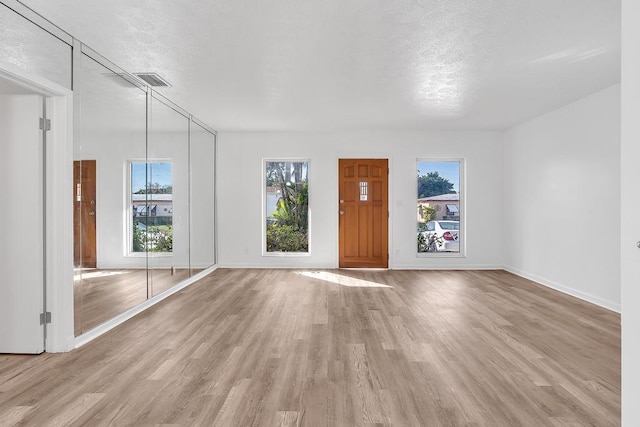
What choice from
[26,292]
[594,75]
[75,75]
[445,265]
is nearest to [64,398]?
[26,292]

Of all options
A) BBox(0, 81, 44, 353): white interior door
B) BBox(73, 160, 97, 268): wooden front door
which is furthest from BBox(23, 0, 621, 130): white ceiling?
BBox(73, 160, 97, 268): wooden front door

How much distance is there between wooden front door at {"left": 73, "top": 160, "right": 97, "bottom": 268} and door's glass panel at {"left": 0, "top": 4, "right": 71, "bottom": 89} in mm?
682

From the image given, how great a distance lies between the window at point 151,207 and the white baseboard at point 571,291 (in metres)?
5.24

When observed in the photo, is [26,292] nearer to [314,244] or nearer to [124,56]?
[124,56]

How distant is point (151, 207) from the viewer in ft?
15.1

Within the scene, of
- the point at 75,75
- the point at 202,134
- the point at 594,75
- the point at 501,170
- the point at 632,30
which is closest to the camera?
the point at 632,30

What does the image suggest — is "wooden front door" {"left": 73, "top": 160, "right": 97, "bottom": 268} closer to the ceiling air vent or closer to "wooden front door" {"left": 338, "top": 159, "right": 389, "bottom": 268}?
the ceiling air vent

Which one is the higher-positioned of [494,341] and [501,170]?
[501,170]

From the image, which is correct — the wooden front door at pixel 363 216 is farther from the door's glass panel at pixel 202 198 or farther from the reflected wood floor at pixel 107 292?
the reflected wood floor at pixel 107 292

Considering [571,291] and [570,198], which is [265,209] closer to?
[570,198]

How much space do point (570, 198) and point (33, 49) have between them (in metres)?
5.98

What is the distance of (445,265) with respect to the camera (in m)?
7.31

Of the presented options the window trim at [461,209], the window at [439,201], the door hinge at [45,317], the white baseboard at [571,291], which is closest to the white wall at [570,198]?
the white baseboard at [571,291]

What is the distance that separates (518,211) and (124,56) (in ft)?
20.1
